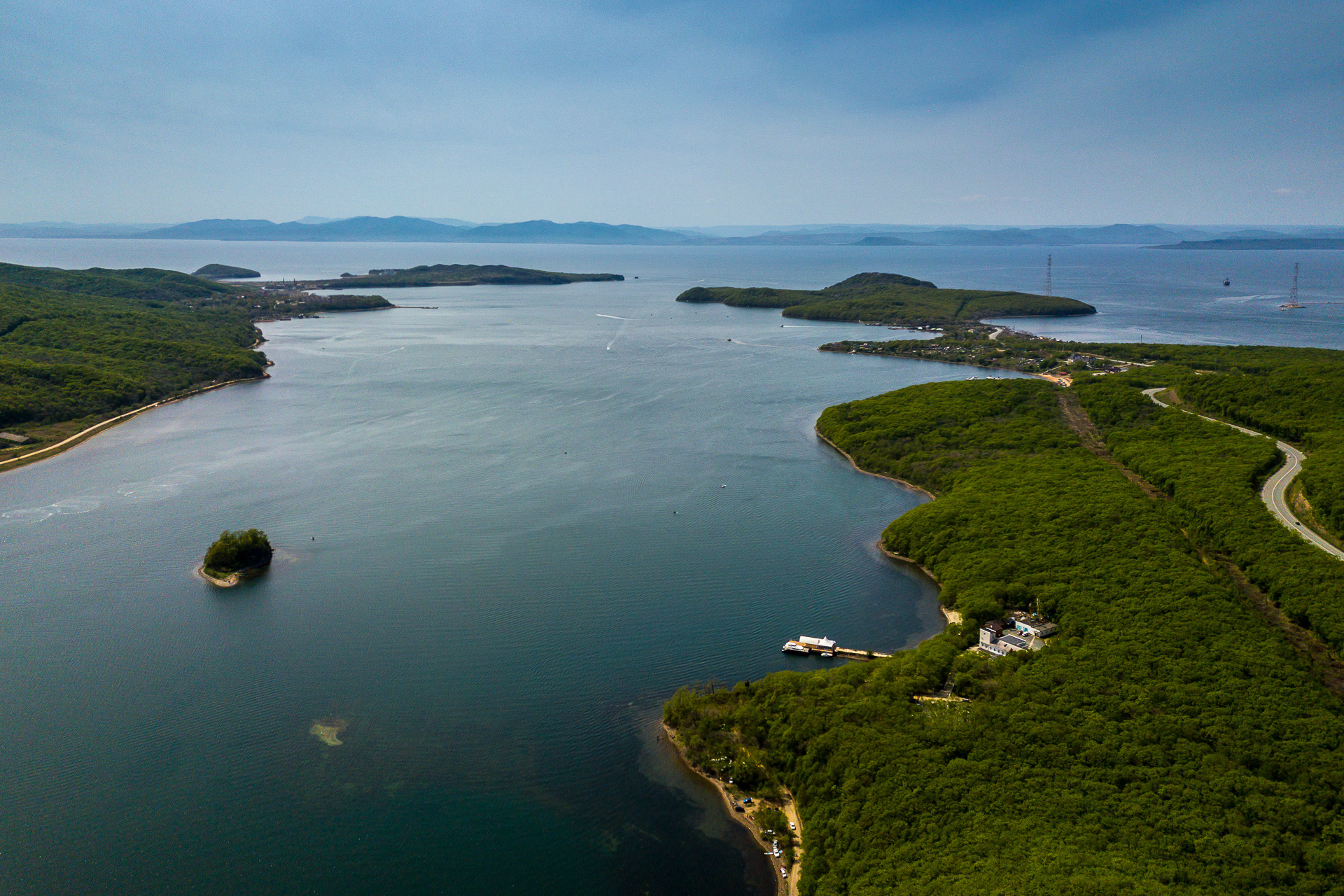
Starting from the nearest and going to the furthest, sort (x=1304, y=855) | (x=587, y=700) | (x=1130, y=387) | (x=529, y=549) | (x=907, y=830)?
(x=1304, y=855) → (x=907, y=830) → (x=587, y=700) → (x=529, y=549) → (x=1130, y=387)

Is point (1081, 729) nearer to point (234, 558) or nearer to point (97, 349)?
point (234, 558)

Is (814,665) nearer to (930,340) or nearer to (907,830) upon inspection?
(907,830)

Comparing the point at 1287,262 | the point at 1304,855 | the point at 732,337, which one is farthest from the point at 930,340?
the point at 1287,262

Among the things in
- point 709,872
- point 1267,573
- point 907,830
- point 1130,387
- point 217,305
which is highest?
point 217,305

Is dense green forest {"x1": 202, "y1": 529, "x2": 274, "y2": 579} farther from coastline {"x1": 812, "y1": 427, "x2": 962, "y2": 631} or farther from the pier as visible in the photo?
coastline {"x1": 812, "y1": 427, "x2": 962, "y2": 631}

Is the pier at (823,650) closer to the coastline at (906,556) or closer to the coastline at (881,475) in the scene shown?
the coastline at (906,556)

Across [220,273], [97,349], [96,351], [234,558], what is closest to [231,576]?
[234,558]
